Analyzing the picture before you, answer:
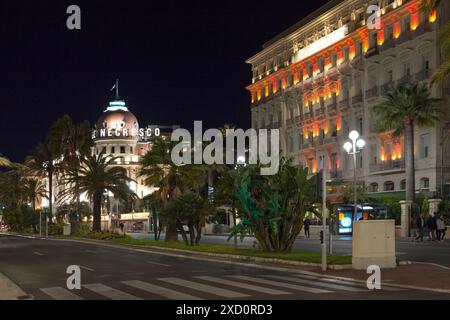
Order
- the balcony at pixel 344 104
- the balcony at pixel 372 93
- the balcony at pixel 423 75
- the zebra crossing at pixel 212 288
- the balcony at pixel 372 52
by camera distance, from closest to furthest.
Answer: the zebra crossing at pixel 212 288 → the balcony at pixel 423 75 → the balcony at pixel 372 52 → the balcony at pixel 372 93 → the balcony at pixel 344 104

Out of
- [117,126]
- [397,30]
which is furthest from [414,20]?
[117,126]

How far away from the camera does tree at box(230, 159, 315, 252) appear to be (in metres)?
28.1

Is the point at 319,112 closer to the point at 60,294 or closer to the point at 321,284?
the point at 321,284

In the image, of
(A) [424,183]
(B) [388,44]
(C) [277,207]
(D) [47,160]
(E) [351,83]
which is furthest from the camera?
(D) [47,160]

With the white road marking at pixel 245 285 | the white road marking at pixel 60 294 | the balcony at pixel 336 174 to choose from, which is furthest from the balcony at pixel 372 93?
the white road marking at pixel 60 294

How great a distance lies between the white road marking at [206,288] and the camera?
1519cm

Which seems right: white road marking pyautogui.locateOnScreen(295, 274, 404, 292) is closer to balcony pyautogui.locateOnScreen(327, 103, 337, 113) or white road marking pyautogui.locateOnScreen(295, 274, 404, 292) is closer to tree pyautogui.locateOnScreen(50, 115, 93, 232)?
balcony pyautogui.locateOnScreen(327, 103, 337, 113)

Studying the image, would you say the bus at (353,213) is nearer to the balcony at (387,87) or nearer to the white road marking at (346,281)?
the balcony at (387,87)

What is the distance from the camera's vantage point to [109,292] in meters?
16.2

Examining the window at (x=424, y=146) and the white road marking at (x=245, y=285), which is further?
the window at (x=424, y=146)

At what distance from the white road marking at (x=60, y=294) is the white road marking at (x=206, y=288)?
294cm

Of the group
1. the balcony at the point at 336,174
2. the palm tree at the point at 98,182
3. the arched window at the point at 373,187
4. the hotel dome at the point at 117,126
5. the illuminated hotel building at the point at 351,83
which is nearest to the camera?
the illuminated hotel building at the point at 351,83

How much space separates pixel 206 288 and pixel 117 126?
5797 inches
